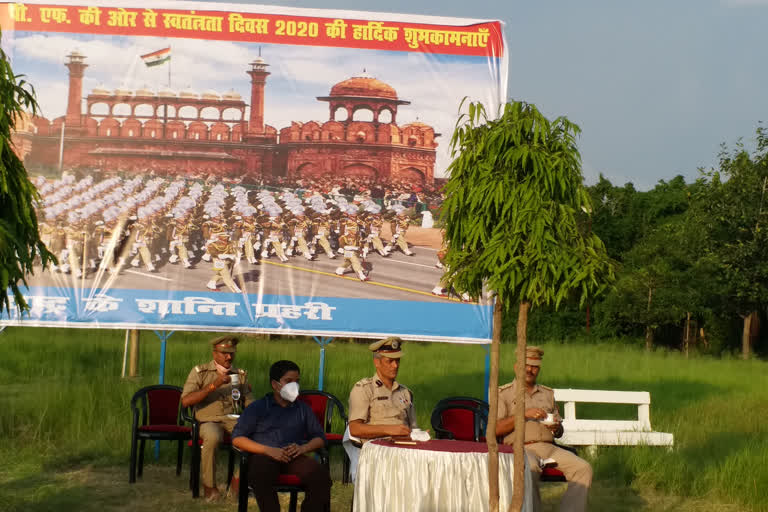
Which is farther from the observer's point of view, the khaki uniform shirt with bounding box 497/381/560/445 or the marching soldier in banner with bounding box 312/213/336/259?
the marching soldier in banner with bounding box 312/213/336/259

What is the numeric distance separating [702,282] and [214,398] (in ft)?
69.3

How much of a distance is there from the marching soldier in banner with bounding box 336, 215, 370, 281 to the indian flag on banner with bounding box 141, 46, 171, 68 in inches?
91.9

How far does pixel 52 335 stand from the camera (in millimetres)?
22500

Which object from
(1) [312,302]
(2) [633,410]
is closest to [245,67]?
(1) [312,302]

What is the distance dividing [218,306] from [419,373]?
32.8 feet

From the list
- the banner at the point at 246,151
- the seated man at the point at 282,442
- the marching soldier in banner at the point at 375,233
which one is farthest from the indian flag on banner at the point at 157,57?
the seated man at the point at 282,442

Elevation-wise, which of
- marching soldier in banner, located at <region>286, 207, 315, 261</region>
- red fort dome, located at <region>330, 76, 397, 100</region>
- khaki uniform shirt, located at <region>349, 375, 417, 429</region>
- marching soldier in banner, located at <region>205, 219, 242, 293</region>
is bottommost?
khaki uniform shirt, located at <region>349, 375, 417, 429</region>

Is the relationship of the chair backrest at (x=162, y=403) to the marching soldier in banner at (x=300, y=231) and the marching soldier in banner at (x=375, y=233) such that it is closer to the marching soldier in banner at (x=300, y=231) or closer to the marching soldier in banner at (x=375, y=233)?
the marching soldier in banner at (x=300, y=231)

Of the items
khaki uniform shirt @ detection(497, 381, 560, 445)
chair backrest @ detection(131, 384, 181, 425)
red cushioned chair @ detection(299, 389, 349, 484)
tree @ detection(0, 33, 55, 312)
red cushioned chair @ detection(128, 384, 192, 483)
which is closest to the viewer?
tree @ detection(0, 33, 55, 312)

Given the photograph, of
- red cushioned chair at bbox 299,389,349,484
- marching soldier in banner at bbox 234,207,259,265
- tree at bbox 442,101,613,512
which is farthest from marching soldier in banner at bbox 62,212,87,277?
tree at bbox 442,101,613,512

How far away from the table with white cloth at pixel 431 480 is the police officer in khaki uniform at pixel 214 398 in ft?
7.82

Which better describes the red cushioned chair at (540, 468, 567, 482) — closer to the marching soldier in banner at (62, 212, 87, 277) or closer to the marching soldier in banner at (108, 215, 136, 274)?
the marching soldier in banner at (108, 215, 136, 274)

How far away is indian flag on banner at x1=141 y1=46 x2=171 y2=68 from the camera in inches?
379

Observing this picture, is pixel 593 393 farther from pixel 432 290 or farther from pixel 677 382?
pixel 677 382
